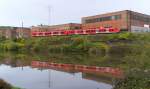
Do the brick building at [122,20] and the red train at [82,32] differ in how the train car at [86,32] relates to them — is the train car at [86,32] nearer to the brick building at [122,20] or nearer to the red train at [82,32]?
the red train at [82,32]

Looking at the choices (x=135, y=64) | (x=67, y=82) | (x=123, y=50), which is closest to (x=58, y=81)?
(x=67, y=82)

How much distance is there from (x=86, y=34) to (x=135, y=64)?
51937mm

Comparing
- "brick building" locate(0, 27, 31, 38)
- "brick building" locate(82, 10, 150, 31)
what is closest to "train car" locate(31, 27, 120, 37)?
"brick building" locate(82, 10, 150, 31)

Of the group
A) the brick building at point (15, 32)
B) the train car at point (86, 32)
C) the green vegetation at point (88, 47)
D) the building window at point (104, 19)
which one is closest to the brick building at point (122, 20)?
the building window at point (104, 19)

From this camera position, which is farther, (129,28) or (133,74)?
(129,28)

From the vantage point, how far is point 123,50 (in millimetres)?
55219

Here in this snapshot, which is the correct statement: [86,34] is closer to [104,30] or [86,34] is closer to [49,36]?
Answer: [104,30]

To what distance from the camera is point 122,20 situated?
232 ft

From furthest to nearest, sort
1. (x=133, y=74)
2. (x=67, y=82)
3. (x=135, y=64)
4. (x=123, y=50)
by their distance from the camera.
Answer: (x=123, y=50) < (x=67, y=82) < (x=135, y=64) < (x=133, y=74)

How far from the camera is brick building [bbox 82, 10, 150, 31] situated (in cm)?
6981

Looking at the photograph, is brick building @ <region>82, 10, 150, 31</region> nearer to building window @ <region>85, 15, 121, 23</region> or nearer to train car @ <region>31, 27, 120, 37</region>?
building window @ <region>85, 15, 121, 23</region>

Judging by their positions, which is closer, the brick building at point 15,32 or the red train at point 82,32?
the red train at point 82,32

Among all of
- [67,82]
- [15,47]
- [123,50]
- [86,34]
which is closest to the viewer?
[67,82]

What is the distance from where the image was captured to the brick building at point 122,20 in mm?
69812
